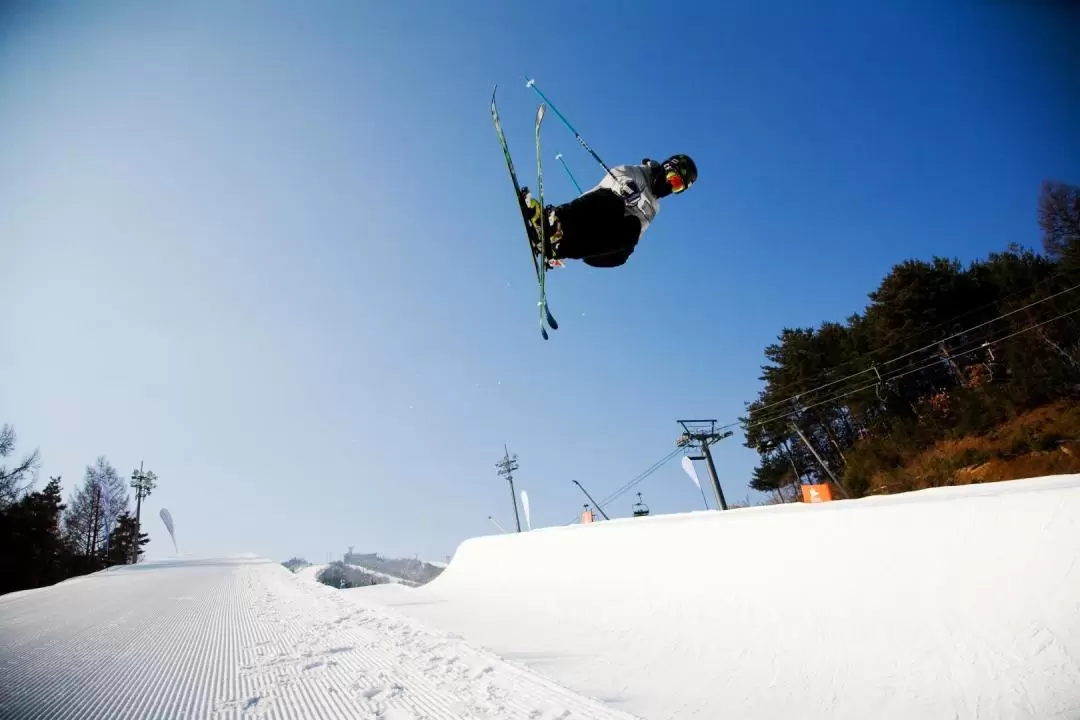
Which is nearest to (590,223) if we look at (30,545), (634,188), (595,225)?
(595,225)

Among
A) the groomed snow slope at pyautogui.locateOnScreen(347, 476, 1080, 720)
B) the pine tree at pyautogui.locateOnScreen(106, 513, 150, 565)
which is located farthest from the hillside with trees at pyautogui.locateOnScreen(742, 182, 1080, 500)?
the pine tree at pyautogui.locateOnScreen(106, 513, 150, 565)

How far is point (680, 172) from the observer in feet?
15.3

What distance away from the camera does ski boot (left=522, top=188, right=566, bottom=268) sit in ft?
14.2

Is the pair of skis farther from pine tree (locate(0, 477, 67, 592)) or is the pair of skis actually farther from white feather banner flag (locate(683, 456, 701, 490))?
pine tree (locate(0, 477, 67, 592))

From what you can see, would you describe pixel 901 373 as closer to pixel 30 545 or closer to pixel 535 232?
pixel 535 232

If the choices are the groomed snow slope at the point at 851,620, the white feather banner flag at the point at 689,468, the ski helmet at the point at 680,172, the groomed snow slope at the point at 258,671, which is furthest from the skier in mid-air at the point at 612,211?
the white feather banner flag at the point at 689,468

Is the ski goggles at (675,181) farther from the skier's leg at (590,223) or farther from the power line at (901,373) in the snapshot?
the power line at (901,373)

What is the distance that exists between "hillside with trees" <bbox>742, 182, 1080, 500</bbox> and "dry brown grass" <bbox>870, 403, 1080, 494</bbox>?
0.05 m

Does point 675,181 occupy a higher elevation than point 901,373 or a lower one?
lower

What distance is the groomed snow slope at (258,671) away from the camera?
9.02 feet

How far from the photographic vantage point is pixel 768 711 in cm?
305

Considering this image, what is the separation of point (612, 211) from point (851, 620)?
175 inches

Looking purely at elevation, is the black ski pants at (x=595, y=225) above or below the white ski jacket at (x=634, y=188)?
below

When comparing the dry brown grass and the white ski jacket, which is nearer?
the white ski jacket
